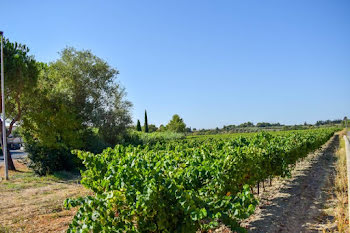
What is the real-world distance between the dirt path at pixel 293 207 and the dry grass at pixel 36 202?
4758 mm

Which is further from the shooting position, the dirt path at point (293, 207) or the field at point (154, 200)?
the dirt path at point (293, 207)

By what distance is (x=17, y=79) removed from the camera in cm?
1535

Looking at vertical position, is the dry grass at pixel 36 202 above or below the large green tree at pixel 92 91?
below

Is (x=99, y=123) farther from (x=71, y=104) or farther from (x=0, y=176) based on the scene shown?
(x=0, y=176)

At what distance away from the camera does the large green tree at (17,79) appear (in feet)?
49.8

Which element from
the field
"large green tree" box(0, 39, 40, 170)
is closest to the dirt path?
the field

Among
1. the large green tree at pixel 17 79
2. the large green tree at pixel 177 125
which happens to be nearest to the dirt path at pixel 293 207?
the large green tree at pixel 17 79

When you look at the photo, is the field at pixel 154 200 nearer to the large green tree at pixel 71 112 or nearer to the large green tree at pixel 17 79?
the large green tree at pixel 71 112

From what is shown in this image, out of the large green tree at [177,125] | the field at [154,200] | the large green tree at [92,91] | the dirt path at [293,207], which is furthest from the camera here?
the large green tree at [177,125]

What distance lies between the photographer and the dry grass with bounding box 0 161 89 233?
6.75 m

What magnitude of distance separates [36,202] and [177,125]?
59.0 meters

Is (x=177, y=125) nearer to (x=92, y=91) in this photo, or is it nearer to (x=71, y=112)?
(x=92, y=91)

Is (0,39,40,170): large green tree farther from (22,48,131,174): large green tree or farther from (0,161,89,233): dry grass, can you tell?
(0,161,89,233): dry grass

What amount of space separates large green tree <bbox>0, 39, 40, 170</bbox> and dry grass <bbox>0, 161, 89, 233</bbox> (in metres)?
3.96
